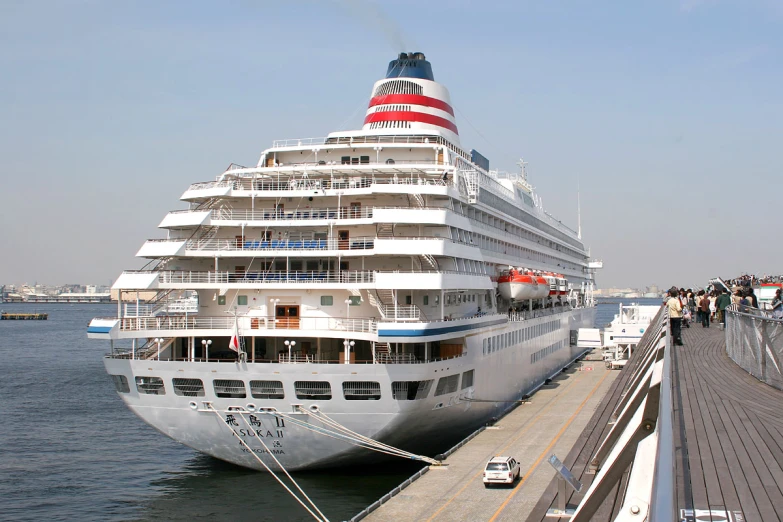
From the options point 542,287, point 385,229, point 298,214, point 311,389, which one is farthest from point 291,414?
point 542,287

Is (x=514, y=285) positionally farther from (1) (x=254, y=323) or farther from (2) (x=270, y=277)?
(1) (x=254, y=323)

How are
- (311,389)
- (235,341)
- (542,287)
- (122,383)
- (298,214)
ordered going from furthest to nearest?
1. (542,287)
2. (298,214)
3. (122,383)
4. (235,341)
5. (311,389)

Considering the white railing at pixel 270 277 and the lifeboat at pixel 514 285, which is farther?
the lifeboat at pixel 514 285

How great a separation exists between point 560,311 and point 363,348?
3171 centimetres

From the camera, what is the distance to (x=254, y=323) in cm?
2677

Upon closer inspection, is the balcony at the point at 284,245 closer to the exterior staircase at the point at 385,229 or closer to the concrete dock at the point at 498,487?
the exterior staircase at the point at 385,229

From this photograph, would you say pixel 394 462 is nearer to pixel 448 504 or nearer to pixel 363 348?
pixel 363 348

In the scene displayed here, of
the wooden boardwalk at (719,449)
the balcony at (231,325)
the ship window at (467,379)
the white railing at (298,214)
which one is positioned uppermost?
the white railing at (298,214)

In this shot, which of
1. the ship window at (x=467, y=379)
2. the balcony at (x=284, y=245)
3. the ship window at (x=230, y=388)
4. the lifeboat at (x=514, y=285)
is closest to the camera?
the ship window at (x=230, y=388)

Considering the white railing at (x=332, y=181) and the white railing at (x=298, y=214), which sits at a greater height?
Result: the white railing at (x=332, y=181)

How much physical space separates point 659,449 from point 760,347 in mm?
14877

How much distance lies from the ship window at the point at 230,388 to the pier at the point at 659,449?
652cm

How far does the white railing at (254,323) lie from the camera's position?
26547 millimetres

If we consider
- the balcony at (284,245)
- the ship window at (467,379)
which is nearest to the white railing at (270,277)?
the balcony at (284,245)
